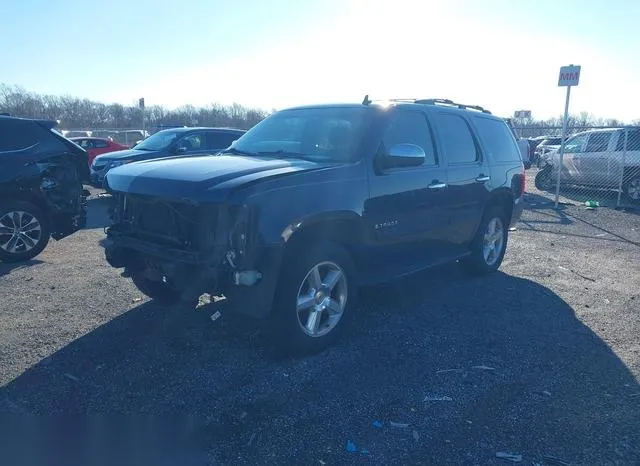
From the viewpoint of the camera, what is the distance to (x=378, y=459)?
291 cm

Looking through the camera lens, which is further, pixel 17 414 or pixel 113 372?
pixel 113 372

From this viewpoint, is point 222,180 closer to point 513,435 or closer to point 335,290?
point 335,290

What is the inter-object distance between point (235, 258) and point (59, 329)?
2169mm

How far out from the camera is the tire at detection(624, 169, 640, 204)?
45.6 feet

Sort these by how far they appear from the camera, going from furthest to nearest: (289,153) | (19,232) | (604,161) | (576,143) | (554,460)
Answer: (576,143) < (604,161) < (19,232) < (289,153) < (554,460)

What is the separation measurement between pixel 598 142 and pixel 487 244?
10.5 metres

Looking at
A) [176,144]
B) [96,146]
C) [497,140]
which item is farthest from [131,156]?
[497,140]

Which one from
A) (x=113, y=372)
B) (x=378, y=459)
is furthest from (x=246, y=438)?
(x=113, y=372)

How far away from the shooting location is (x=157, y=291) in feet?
16.3

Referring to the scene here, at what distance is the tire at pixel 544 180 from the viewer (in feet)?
56.1

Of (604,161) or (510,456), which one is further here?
(604,161)

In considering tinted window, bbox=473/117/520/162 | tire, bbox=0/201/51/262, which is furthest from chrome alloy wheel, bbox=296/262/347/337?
tire, bbox=0/201/51/262

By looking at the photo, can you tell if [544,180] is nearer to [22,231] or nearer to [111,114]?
[22,231]

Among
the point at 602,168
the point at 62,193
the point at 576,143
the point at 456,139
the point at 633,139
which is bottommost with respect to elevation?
the point at 602,168
